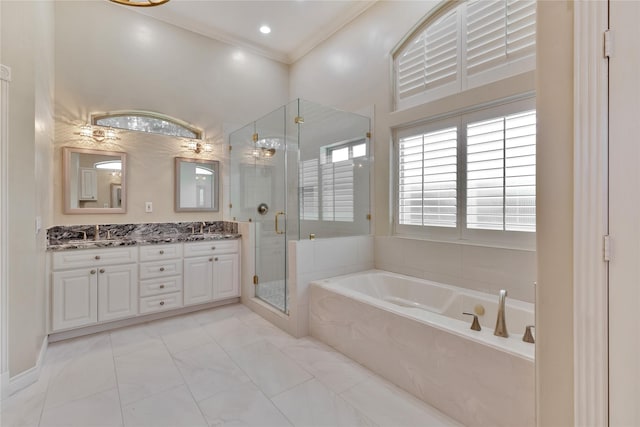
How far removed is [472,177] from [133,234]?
3.58 m

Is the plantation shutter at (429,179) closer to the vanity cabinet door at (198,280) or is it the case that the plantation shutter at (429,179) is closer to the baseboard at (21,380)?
the vanity cabinet door at (198,280)

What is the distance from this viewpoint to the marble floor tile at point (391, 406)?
1.55 m

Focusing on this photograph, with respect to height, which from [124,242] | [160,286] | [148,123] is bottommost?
[160,286]

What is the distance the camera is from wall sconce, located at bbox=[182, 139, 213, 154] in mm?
3680

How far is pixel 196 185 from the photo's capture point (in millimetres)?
3729

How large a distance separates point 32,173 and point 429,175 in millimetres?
3042

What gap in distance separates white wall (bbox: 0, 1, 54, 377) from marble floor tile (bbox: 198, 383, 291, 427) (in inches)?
50.8

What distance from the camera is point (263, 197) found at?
3.38 meters

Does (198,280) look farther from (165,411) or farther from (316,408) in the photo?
(316,408)

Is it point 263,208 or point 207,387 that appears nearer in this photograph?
point 207,387

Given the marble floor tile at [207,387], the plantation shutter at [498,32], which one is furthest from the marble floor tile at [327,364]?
the plantation shutter at [498,32]

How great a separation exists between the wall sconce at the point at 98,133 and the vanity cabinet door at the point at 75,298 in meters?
1.44

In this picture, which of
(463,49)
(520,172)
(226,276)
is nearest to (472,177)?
(520,172)

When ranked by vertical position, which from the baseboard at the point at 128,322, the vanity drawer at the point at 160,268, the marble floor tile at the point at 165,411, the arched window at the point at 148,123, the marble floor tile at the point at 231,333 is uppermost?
the arched window at the point at 148,123
